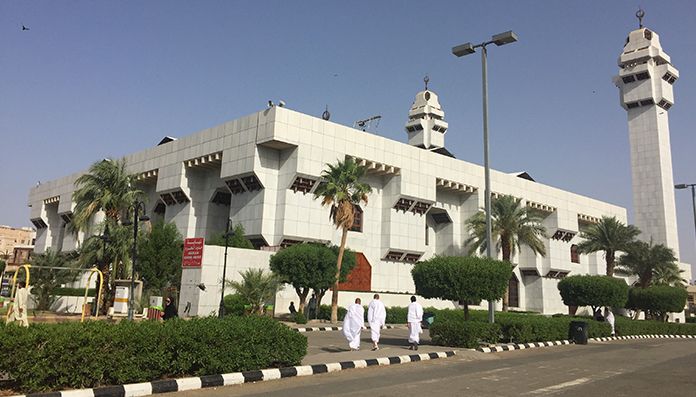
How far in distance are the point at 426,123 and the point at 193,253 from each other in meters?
56.1

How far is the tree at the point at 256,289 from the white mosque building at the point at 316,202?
106 inches

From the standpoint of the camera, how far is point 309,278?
30.1m

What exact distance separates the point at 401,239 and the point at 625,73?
4645cm

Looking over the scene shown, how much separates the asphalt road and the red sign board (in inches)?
717

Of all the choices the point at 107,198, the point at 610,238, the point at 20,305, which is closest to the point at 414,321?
the point at 20,305

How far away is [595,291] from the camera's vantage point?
30344 mm

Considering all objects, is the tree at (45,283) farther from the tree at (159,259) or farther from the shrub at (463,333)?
the shrub at (463,333)

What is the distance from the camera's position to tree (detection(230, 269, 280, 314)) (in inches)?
1136

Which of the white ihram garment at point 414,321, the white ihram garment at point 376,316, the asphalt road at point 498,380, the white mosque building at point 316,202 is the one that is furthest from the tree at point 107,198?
the asphalt road at point 498,380

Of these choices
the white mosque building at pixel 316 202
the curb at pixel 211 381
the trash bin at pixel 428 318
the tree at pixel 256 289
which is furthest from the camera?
the white mosque building at pixel 316 202

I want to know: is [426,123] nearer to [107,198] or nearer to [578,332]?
[107,198]

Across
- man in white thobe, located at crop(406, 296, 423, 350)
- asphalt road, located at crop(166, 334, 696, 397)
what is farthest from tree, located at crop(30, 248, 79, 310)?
asphalt road, located at crop(166, 334, 696, 397)

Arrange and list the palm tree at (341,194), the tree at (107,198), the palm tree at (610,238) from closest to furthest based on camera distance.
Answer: the tree at (107,198)
the palm tree at (341,194)
the palm tree at (610,238)

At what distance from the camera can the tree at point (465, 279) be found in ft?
62.7
